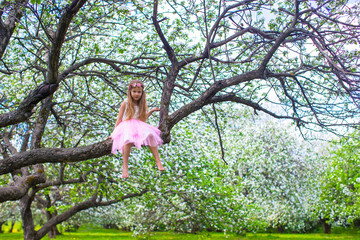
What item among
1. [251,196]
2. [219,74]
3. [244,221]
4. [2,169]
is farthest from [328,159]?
[2,169]

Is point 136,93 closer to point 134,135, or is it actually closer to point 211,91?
point 134,135

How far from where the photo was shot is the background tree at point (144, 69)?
4.88 metres

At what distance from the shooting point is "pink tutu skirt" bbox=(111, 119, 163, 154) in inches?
178

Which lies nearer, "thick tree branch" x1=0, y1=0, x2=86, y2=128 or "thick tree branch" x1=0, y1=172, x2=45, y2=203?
"thick tree branch" x1=0, y1=0, x2=86, y2=128

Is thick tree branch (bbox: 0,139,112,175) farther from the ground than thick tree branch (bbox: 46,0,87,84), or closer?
closer

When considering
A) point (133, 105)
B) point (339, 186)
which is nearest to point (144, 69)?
point (133, 105)

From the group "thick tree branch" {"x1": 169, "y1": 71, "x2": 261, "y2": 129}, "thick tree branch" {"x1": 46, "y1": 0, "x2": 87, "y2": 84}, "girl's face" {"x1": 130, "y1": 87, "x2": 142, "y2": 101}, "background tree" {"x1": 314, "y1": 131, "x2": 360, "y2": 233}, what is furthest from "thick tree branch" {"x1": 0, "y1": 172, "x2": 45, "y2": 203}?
"background tree" {"x1": 314, "y1": 131, "x2": 360, "y2": 233}

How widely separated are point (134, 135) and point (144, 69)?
4071 mm

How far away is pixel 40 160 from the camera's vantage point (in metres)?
4.84

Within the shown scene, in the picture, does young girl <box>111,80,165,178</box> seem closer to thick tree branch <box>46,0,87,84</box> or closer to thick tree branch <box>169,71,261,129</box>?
thick tree branch <box>169,71,261,129</box>

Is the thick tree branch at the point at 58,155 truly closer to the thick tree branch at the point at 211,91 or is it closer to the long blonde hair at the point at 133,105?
the long blonde hair at the point at 133,105

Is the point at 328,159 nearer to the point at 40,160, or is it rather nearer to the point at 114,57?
the point at 114,57

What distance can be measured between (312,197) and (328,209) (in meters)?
1.06

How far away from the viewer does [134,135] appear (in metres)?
4.66
